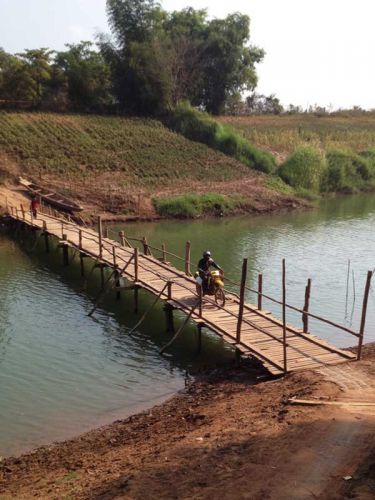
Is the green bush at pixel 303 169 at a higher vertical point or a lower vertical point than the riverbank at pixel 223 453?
higher

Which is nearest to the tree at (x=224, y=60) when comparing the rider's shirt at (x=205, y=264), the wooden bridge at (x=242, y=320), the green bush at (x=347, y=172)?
the green bush at (x=347, y=172)

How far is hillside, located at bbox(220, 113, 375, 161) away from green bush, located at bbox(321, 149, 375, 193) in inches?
109

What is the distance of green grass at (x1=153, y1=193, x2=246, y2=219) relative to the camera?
128 feet

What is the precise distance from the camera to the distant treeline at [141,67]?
49.6 meters

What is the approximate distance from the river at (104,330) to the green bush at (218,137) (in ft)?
56.5

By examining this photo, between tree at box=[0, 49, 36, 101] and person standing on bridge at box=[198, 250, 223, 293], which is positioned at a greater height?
tree at box=[0, 49, 36, 101]

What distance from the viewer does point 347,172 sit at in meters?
52.1

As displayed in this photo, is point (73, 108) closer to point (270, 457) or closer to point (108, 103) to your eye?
point (108, 103)

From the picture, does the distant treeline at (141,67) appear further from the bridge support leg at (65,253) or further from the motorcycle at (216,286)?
the motorcycle at (216,286)

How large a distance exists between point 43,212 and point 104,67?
2290 centimetres

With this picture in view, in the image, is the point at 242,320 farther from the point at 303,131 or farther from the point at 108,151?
the point at 303,131

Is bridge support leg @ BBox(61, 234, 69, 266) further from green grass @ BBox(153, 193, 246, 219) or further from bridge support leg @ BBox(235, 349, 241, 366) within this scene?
green grass @ BBox(153, 193, 246, 219)

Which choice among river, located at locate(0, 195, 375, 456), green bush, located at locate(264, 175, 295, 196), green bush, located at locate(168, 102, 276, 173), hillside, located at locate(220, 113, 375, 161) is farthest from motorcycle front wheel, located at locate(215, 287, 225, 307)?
hillside, located at locate(220, 113, 375, 161)

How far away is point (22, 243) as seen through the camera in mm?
30250
